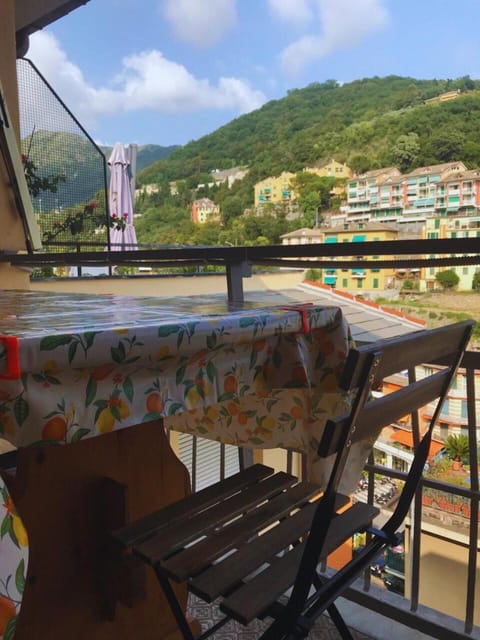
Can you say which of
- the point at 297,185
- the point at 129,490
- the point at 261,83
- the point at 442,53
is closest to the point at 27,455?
the point at 129,490

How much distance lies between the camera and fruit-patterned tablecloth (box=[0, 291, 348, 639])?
0.68 metres

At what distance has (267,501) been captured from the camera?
1261mm

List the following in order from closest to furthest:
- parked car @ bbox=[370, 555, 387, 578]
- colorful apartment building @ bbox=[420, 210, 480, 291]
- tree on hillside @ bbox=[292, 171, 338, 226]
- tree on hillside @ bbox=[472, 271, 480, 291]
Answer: parked car @ bbox=[370, 555, 387, 578] < tree on hillside @ bbox=[472, 271, 480, 291] < colorful apartment building @ bbox=[420, 210, 480, 291] < tree on hillside @ bbox=[292, 171, 338, 226]

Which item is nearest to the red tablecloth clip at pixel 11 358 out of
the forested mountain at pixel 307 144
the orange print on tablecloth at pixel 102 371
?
the orange print on tablecloth at pixel 102 371

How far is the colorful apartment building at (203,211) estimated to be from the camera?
24516mm

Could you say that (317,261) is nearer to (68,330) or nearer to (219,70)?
(68,330)

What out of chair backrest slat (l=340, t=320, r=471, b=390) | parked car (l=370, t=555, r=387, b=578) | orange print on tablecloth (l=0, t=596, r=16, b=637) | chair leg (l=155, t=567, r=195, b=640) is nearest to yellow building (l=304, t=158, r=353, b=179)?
parked car (l=370, t=555, r=387, b=578)

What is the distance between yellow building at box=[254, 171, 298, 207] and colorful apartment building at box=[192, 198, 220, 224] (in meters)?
2.20

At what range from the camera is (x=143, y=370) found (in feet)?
2.73

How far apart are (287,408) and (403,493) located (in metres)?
0.34

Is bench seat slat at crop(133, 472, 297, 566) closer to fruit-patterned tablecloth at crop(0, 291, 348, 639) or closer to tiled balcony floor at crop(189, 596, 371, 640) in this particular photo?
fruit-patterned tablecloth at crop(0, 291, 348, 639)

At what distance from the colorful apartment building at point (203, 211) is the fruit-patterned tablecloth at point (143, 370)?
23.7 metres

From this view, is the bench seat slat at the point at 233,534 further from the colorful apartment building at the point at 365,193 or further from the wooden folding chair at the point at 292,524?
the colorful apartment building at the point at 365,193

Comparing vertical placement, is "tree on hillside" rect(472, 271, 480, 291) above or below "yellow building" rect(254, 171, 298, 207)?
below
